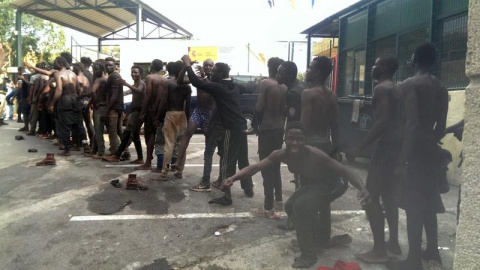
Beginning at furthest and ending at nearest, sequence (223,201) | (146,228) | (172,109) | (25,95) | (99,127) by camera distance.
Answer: (25,95) → (99,127) → (172,109) → (223,201) → (146,228)

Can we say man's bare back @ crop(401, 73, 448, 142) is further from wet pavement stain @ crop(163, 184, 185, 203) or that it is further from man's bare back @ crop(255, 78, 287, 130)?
wet pavement stain @ crop(163, 184, 185, 203)

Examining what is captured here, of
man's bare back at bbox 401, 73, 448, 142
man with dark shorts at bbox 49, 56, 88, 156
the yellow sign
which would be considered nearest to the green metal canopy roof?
the yellow sign

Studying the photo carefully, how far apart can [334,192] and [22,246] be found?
2931 millimetres

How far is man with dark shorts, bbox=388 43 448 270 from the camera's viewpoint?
2.96 metres

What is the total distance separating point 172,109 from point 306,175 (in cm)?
322

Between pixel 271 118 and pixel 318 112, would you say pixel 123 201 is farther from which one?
pixel 318 112

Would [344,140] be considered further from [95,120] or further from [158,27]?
[158,27]

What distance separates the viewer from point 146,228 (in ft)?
12.9

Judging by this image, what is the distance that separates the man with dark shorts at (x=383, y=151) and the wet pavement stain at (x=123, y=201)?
7.83ft

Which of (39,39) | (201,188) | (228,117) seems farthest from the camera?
(39,39)

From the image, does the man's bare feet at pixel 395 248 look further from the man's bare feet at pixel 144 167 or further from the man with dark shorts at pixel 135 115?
the man with dark shorts at pixel 135 115

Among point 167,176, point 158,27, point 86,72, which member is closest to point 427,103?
point 167,176

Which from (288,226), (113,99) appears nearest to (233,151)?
(288,226)

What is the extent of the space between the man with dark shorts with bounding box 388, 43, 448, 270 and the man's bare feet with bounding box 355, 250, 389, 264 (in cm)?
15
